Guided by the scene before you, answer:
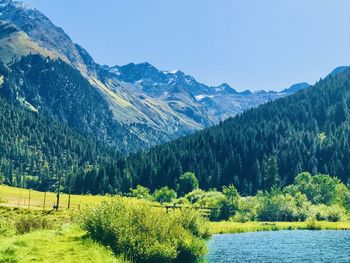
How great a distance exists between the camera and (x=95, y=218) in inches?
2315

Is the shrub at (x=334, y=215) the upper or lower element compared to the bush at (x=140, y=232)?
upper

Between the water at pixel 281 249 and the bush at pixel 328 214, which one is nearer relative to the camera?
the water at pixel 281 249

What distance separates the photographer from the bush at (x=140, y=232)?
5619 centimetres

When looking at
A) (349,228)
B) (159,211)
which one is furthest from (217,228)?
(159,211)

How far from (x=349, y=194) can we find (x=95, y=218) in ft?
511

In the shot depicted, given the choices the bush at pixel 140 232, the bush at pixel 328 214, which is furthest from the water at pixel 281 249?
the bush at pixel 328 214

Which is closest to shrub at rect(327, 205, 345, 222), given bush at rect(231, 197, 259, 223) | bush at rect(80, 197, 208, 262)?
bush at rect(231, 197, 259, 223)

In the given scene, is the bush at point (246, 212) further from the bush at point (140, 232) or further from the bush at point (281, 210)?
the bush at point (140, 232)

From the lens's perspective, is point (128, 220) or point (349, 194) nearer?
point (128, 220)

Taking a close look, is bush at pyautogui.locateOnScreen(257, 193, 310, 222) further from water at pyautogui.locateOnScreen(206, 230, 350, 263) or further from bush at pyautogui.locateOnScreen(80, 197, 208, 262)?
bush at pyautogui.locateOnScreen(80, 197, 208, 262)

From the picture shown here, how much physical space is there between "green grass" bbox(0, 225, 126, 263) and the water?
2699cm

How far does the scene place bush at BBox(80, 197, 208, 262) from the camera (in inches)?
2212

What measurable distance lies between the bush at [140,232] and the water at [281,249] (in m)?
13.0

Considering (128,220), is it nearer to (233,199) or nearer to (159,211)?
(159,211)
